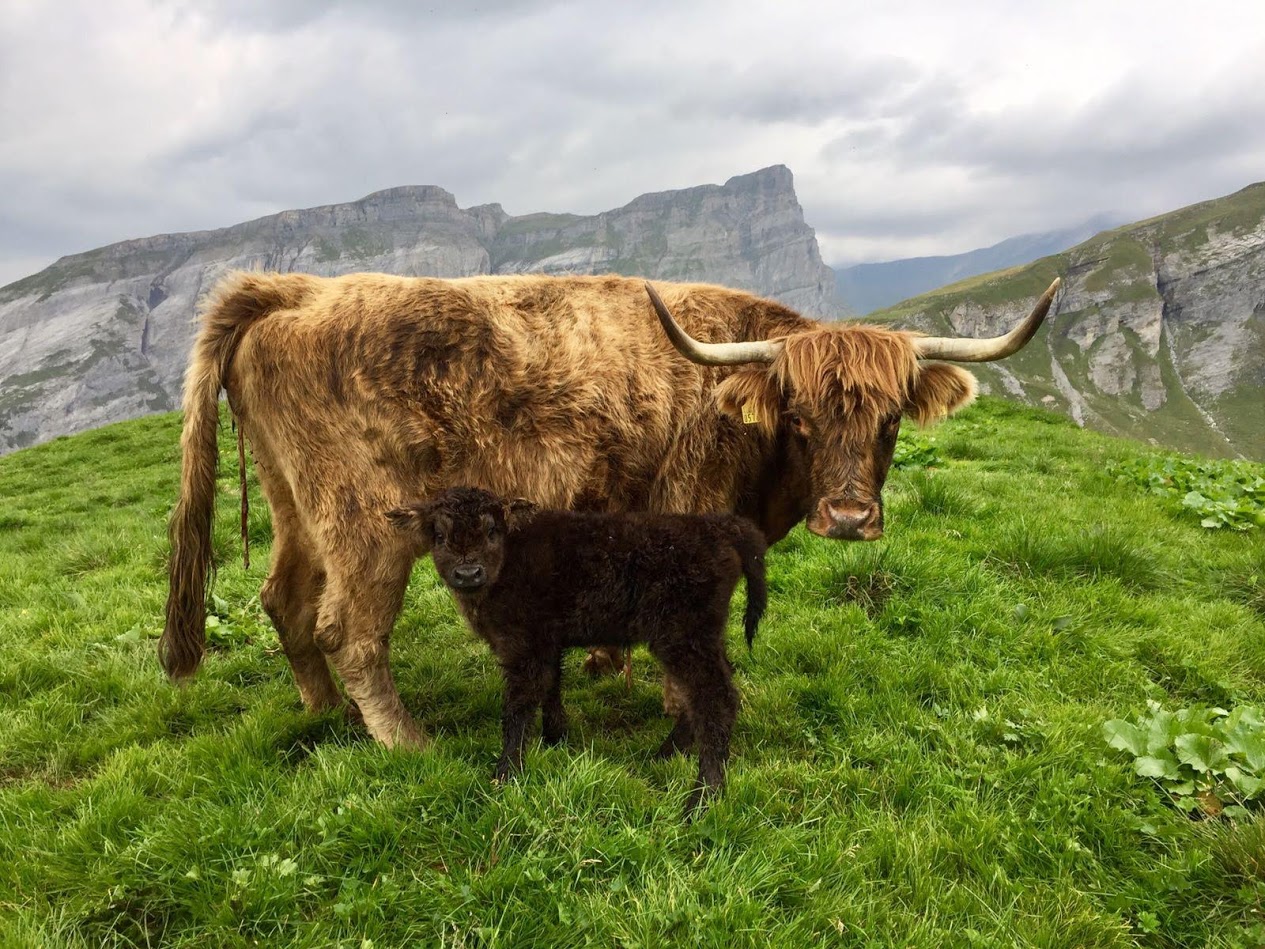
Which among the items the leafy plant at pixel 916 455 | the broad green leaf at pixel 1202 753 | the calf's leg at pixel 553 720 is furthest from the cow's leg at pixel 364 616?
the leafy plant at pixel 916 455

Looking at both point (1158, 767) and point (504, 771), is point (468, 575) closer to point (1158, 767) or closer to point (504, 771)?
point (504, 771)

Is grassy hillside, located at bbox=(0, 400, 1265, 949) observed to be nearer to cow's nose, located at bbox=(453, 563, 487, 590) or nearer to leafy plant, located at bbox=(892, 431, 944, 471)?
cow's nose, located at bbox=(453, 563, 487, 590)

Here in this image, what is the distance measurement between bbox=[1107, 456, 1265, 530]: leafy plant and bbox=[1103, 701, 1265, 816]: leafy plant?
163 inches

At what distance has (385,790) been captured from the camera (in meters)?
2.95

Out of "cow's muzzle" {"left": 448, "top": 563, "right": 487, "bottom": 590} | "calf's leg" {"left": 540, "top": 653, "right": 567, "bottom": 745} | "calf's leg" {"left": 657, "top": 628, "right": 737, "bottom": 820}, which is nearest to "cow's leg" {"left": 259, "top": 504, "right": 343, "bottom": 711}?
"calf's leg" {"left": 540, "top": 653, "right": 567, "bottom": 745}

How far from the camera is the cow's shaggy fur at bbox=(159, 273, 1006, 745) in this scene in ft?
12.5

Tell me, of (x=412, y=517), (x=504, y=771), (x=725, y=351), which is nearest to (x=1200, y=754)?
(x=725, y=351)

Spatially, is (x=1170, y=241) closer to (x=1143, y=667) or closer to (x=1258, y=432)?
(x=1258, y=432)

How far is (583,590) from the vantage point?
3445 mm

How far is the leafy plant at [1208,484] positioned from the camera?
6.62 m

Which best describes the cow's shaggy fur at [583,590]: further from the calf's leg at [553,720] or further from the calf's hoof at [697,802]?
the calf's leg at [553,720]

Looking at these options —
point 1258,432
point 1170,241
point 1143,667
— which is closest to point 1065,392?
point 1258,432

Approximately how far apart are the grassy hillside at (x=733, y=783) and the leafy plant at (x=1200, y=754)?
0.11 m

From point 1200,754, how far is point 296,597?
16.1 ft
